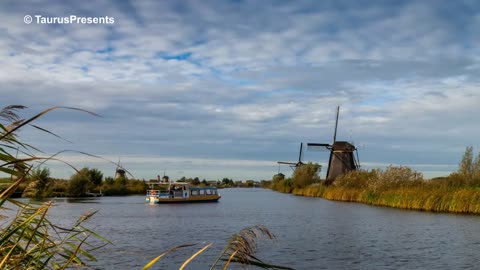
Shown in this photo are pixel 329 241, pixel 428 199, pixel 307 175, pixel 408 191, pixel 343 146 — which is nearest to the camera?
pixel 329 241

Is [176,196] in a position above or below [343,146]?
below

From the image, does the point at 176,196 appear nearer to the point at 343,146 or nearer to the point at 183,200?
the point at 183,200

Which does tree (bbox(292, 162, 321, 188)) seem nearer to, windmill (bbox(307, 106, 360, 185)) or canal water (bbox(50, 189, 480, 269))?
windmill (bbox(307, 106, 360, 185))

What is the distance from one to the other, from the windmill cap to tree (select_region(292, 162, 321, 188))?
923cm

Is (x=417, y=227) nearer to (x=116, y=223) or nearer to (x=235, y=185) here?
(x=116, y=223)

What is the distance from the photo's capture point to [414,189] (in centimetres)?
3503

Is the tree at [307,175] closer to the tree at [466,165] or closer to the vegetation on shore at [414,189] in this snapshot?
the vegetation on shore at [414,189]

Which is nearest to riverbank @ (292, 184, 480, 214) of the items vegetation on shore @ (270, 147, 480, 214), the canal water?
vegetation on shore @ (270, 147, 480, 214)

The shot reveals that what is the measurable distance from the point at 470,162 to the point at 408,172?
22.7ft

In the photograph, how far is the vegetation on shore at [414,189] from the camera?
2928 centimetres

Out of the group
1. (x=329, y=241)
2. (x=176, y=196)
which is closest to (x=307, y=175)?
(x=176, y=196)

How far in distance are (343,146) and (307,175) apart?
10.8 metres

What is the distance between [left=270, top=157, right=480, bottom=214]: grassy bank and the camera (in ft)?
95.6

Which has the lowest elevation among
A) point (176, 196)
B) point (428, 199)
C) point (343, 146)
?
point (176, 196)
